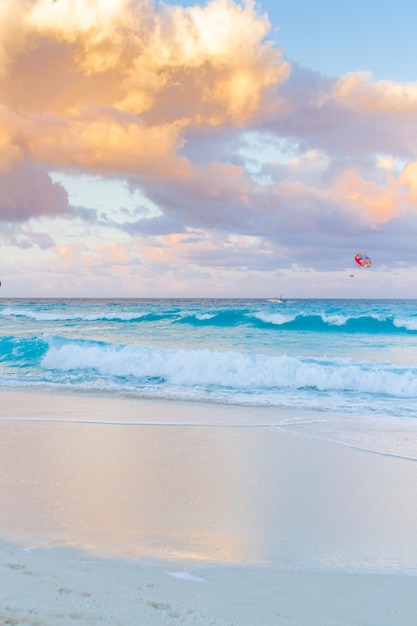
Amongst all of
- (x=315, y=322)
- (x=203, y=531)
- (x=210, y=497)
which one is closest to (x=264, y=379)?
(x=210, y=497)

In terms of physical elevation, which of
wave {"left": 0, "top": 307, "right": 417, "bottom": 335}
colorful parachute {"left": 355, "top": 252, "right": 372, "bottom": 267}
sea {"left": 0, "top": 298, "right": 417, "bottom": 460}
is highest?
colorful parachute {"left": 355, "top": 252, "right": 372, "bottom": 267}

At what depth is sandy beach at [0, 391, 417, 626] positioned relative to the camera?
9.94 feet

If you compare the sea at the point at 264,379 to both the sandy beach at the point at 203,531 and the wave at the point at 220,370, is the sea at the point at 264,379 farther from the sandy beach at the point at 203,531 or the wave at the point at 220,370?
the sandy beach at the point at 203,531

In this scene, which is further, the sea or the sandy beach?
the sea

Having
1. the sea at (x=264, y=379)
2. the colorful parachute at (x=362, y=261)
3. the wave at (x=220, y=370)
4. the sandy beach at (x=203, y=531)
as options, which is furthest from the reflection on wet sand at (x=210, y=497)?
the colorful parachute at (x=362, y=261)

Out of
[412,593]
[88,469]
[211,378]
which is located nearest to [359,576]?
[412,593]

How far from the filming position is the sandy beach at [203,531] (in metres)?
3.03

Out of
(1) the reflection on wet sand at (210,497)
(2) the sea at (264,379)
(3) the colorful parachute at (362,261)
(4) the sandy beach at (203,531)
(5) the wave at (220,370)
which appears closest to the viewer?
(4) the sandy beach at (203,531)

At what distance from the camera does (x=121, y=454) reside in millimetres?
6488

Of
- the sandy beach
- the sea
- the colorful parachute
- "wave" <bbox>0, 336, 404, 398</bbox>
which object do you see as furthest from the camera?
the colorful parachute

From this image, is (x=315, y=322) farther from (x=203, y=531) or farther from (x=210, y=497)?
(x=203, y=531)

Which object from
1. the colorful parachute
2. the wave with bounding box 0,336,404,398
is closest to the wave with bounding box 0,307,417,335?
the colorful parachute

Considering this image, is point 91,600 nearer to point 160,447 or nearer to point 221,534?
point 221,534

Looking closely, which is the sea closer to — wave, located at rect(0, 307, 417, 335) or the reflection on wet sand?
the reflection on wet sand
